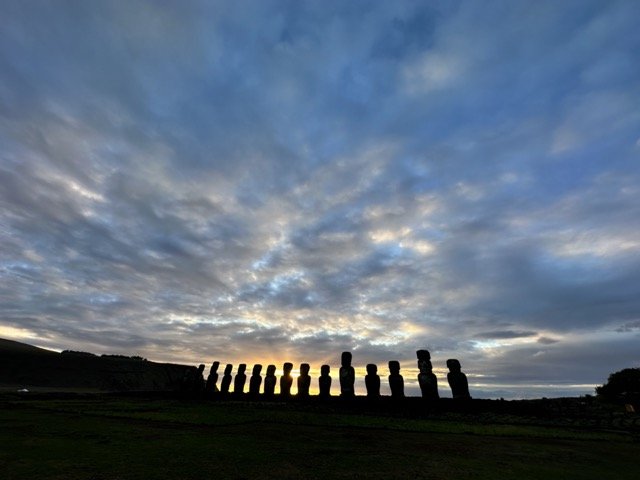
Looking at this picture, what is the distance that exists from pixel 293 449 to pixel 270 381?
23.0 meters

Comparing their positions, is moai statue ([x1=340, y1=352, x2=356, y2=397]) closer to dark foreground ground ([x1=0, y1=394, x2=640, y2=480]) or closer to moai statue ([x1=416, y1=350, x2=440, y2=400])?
moai statue ([x1=416, y1=350, x2=440, y2=400])

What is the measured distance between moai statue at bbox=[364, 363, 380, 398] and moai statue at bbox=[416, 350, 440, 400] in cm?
291

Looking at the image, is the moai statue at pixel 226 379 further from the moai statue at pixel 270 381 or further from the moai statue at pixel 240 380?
the moai statue at pixel 270 381

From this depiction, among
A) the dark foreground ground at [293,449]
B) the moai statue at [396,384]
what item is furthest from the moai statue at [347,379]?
the dark foreground ground at [293,449]

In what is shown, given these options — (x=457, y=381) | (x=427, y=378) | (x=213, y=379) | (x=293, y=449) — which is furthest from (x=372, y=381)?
(x=213, y=379)

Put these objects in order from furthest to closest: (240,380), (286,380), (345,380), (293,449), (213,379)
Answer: (213,379), (240,380), (286,380), (345,380), (293,449)

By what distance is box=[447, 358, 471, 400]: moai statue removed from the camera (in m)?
19.9

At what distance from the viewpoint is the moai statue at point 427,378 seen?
808 inches

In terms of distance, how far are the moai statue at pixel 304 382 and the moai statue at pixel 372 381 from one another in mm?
5305

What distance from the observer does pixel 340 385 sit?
24109mm

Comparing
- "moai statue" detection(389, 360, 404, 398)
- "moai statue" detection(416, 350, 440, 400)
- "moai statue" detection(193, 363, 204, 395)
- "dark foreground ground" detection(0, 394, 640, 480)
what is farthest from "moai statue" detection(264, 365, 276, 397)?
"dark foreground ground" detection(0, 394, 640, 480)

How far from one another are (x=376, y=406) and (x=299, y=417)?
7208 millimetres

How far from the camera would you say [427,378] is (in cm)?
2077

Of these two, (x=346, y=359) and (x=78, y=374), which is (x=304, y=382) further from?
(x=78, y=374)
